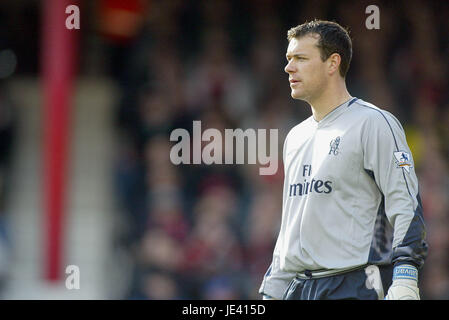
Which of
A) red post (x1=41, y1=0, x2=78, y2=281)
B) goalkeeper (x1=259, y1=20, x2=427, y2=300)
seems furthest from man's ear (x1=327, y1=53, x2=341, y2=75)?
red post (x1=41, y1=0, x2=78, y2=281)

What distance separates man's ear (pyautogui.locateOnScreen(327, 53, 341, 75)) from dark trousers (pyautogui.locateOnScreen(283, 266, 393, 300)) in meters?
0.71

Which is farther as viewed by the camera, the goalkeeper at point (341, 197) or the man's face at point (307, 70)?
the man's face at point (307, 70)

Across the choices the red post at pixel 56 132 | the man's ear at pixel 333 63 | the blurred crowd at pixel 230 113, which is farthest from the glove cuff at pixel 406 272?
the red post at pixel 56 132

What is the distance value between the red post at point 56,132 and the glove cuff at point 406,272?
4.65 meters

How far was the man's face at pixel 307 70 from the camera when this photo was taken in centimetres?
321

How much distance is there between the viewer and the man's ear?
10.6ft

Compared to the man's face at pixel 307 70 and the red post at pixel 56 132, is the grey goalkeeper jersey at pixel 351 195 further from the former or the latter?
the red post at pixel 56 132

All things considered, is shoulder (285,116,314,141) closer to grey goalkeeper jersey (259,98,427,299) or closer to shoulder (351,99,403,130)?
grey goalkeeper jersey (259,98,427,299)

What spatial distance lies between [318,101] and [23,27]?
6.73 m

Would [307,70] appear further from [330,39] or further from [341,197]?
[341,197]

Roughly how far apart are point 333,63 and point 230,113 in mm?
4690

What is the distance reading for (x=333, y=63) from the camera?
3.22m

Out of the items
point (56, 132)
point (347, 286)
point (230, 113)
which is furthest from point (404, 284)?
point (230, 113)

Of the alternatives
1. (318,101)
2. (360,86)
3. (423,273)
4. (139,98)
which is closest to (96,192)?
(139,98)
